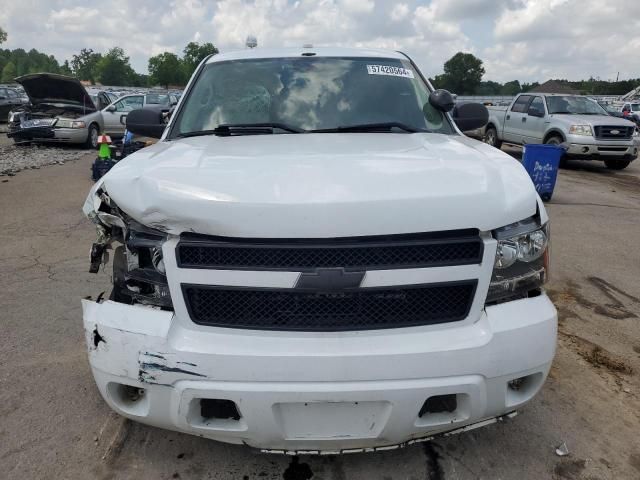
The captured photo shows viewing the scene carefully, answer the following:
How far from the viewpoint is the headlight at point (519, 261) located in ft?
6.82

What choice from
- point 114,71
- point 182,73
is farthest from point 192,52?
point 114,71

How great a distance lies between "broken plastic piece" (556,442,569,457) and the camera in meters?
2.49

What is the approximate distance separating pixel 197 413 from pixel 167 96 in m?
17.6

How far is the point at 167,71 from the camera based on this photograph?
85.6 m

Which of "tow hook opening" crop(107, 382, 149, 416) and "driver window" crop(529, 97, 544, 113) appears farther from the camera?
"driver window" crop(529, 97, 544, 113)

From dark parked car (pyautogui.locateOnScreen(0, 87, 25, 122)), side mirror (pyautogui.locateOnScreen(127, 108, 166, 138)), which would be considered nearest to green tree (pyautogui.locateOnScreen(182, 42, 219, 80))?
dark parked car (pyautogui.locateOnScreen(0, 87, 25, 122))

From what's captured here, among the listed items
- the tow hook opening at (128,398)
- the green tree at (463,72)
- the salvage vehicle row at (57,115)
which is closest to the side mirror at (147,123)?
the tow hook opening at (128,398)

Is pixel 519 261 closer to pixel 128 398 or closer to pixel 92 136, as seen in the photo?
pixel 128 398

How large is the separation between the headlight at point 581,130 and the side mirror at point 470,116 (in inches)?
393

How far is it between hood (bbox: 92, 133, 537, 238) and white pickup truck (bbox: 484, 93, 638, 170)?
11555mm

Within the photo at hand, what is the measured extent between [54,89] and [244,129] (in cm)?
1366

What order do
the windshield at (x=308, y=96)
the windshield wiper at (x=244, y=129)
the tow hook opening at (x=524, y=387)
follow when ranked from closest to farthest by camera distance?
1. the tow hook opening at (x=524, y=387)
2. the windshield wiper at (x=244, y=129)
3. the windshield at (x=308, y=96)

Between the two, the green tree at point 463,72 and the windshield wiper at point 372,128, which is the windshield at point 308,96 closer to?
the windshield wiper at point 372,128

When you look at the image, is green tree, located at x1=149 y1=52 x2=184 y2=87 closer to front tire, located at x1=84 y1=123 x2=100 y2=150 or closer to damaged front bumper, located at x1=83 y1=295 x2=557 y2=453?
front tire, located at x1=84 y1=123 x2=100 y2=150
